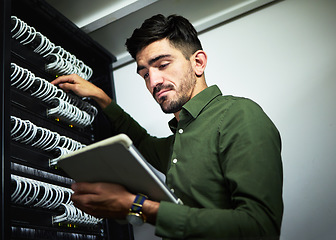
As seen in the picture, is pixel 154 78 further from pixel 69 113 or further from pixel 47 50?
pixel 47 50

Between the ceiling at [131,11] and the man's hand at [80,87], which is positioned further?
the ceiling at [131,11]

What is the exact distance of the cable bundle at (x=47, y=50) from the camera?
1.88 meters

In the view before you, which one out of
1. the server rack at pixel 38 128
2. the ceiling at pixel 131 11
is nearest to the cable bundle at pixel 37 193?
the server rack at pixel 38 128

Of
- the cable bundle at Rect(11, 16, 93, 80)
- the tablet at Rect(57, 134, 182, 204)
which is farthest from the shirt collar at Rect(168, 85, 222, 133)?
the cable bundle at Rect(11, 16, 93, 80)

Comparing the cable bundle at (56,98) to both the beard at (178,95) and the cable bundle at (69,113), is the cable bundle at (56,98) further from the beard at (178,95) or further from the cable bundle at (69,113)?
the beard at (178,95)

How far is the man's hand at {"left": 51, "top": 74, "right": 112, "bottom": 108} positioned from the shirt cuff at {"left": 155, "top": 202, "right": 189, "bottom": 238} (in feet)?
3.60

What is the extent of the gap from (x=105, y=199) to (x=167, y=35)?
1046mm

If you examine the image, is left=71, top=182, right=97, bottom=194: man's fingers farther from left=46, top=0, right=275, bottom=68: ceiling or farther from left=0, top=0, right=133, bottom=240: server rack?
left=46, top=0, right=275, bottom=68: ceiling

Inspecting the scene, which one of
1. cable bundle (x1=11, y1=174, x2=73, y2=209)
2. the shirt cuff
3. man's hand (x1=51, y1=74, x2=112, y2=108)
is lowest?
the shirt cuff

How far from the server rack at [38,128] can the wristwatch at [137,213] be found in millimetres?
516

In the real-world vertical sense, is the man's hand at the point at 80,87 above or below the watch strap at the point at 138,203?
above

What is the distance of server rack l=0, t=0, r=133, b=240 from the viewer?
158 cm

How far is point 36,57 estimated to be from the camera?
2008 mm

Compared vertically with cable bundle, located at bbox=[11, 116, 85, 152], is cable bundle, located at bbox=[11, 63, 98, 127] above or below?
above
